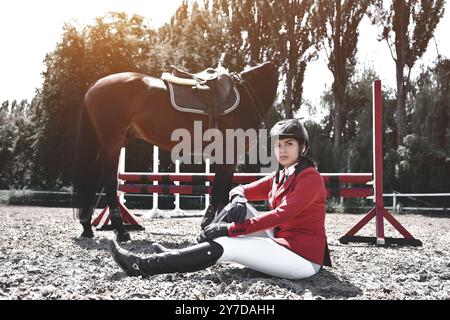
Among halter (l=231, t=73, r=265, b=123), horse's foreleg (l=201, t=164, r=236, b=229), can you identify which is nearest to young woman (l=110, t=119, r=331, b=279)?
horse's foreleg (l=201, t=164, r=236, b=229)

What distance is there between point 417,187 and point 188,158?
38.4 ft

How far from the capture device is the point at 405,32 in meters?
15.8

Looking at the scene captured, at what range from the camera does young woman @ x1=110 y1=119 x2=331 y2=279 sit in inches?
96.6

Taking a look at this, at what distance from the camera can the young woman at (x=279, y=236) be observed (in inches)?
96.6

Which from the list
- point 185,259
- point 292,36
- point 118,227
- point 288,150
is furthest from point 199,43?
point 185,259

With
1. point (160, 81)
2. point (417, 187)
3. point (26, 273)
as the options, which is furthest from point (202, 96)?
point (417, 187)

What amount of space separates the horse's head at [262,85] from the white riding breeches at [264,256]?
2.51 metres

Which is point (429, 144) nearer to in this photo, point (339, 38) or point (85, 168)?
point (339, 38)

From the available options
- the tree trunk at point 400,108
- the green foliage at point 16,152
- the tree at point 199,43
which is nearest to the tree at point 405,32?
the tree trunk at point 400,108

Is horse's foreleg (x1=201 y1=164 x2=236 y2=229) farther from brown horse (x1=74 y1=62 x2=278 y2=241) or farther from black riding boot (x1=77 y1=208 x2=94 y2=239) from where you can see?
black riding boot (x1=77 y1=208 x2=94 y2=239)

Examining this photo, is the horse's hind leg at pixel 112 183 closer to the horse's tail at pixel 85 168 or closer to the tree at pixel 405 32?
the horse's tail at pixel 85 168

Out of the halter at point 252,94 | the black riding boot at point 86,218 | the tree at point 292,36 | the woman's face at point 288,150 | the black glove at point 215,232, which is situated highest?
the tree at point 292,36

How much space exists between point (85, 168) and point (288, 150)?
2.74 m

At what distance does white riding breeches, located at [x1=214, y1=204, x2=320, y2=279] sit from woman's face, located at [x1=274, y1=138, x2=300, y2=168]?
503 mm
